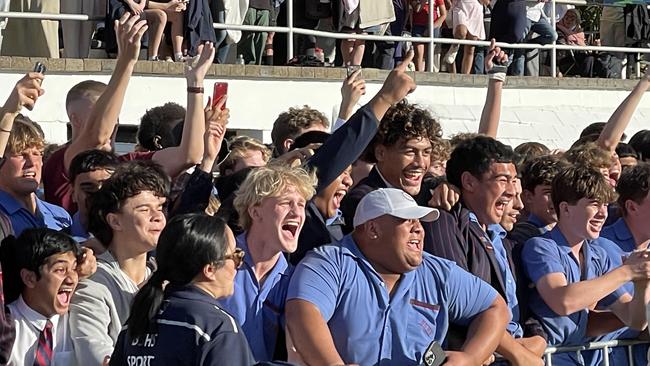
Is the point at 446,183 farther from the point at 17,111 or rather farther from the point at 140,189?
the point at 17,111

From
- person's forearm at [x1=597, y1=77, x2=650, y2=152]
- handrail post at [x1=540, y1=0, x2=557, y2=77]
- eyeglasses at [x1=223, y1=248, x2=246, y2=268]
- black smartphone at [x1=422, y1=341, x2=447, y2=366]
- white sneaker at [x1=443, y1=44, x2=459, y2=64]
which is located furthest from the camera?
handrail post at [x1=540, y1=0, x2=557, y2=77]

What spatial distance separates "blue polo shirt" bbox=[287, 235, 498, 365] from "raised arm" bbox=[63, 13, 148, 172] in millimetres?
1519

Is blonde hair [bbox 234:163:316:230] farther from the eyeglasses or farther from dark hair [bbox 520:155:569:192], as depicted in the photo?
dark hair [bbox 520:155:569:192]

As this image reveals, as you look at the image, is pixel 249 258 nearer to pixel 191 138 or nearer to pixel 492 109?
pixel 191 138

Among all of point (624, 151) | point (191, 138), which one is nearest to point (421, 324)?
point (191, 138)

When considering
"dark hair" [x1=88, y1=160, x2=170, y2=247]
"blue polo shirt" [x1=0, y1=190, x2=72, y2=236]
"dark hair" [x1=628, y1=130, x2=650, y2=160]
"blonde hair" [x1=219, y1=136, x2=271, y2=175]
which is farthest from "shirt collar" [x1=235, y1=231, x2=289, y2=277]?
"dark hair" [x1=628, y1=130, x2=650, y2=160]

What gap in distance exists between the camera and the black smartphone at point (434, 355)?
20.8 ft

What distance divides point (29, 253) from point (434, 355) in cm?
168

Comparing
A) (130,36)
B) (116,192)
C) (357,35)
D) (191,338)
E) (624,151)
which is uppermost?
(130,36)

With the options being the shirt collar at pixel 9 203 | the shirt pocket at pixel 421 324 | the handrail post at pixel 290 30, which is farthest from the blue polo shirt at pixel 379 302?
the handrail post at pixel 290 30

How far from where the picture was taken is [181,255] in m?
5.63

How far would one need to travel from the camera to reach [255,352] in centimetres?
647

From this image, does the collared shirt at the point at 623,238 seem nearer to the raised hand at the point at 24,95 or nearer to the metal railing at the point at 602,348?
the metal railing at the point at 602,348

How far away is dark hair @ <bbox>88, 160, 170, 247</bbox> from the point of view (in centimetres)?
661
